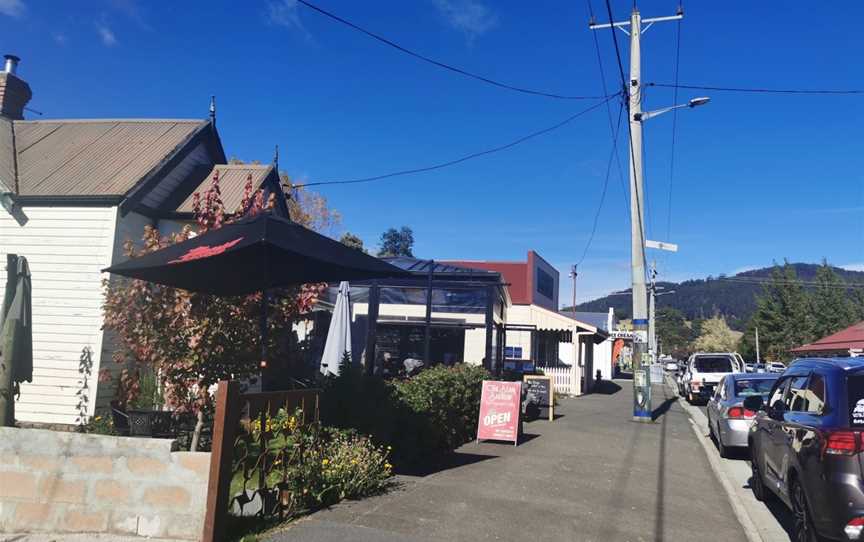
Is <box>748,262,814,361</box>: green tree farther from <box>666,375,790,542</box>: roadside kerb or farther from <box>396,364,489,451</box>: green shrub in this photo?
<box>396,364,489,451</box>: green shrub

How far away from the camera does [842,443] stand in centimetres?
476

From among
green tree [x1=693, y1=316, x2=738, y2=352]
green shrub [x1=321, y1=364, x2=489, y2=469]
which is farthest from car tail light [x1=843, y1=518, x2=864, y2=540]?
green tree [x1=693, y1=316, x2=738, y2=352]

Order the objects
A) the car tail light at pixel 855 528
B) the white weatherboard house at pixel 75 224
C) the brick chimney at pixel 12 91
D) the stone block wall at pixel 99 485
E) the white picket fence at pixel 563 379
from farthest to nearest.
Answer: the white picket fence at pixel 563 379
the brick chimney at pixel 12 91
the white weatherboard house at pixel 75 224
the stone block wall at pixel 99 485
the car tail light at pixel 855 528

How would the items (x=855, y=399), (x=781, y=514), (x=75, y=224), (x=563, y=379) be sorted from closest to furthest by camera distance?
(x=855, y=399) < (x=781, y=514) < (x=75, y=224) < (x=563, y=379)

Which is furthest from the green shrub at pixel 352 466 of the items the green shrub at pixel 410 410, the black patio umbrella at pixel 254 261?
the black patio umbrella at pixel 254 261

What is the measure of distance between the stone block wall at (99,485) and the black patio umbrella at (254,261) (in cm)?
163

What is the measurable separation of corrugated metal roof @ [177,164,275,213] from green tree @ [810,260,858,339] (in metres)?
63.9

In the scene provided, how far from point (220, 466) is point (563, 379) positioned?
2273 centimetres

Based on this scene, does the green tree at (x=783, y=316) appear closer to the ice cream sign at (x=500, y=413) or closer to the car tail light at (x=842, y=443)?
the ice cream sign at (x=500, y=413)

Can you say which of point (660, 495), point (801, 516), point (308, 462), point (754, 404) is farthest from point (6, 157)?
point (801, 516)

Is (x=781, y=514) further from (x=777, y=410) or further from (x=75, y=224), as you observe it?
(x=75, y=224)

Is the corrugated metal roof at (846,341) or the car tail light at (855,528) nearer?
the car tail light at (855,528)

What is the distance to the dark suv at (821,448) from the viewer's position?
183 inches

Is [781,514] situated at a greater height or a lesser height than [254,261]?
lesser
